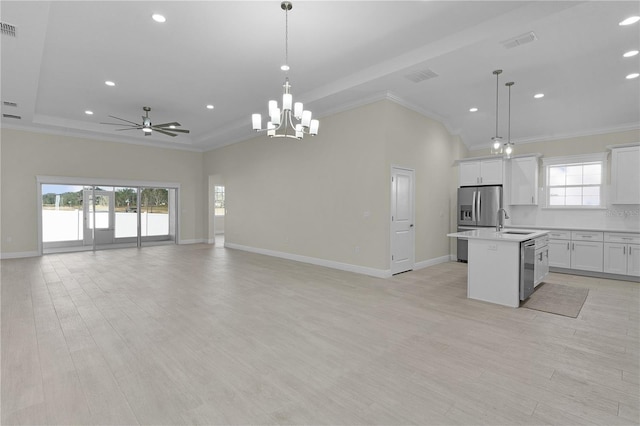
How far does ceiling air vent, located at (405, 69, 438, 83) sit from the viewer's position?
4723 millimetres

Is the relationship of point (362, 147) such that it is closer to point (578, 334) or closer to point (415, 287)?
point (415, 287)

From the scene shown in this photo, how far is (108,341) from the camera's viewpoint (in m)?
2.94

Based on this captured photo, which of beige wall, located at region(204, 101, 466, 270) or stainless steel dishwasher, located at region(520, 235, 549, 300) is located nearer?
stainless steel dishwasher, located at region(520, 235, 549, 300)

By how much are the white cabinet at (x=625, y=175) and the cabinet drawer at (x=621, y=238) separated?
2.60 feet

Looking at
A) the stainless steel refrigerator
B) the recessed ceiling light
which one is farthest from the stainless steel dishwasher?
the recessed ceiling light

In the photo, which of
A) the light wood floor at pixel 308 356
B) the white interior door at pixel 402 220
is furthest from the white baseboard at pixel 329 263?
the light wood floor at pixel 308 356

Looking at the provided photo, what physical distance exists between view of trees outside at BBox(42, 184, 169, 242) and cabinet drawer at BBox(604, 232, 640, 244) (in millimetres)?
11790

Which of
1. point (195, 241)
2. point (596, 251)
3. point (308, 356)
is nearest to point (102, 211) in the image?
point (195, 241)

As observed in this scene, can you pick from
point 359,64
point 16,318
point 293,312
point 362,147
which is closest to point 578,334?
point 293,312

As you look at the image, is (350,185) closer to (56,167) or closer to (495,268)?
(495,268)

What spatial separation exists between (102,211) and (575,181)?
12.5 meters

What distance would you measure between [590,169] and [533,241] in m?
3.65

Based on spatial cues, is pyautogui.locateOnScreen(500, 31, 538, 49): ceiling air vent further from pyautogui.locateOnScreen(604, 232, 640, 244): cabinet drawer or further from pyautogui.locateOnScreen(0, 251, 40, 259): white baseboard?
pyautogui.locateOnScreen(0, 251, 40, 259): white baseboard

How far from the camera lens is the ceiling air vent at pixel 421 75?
4.72 m
